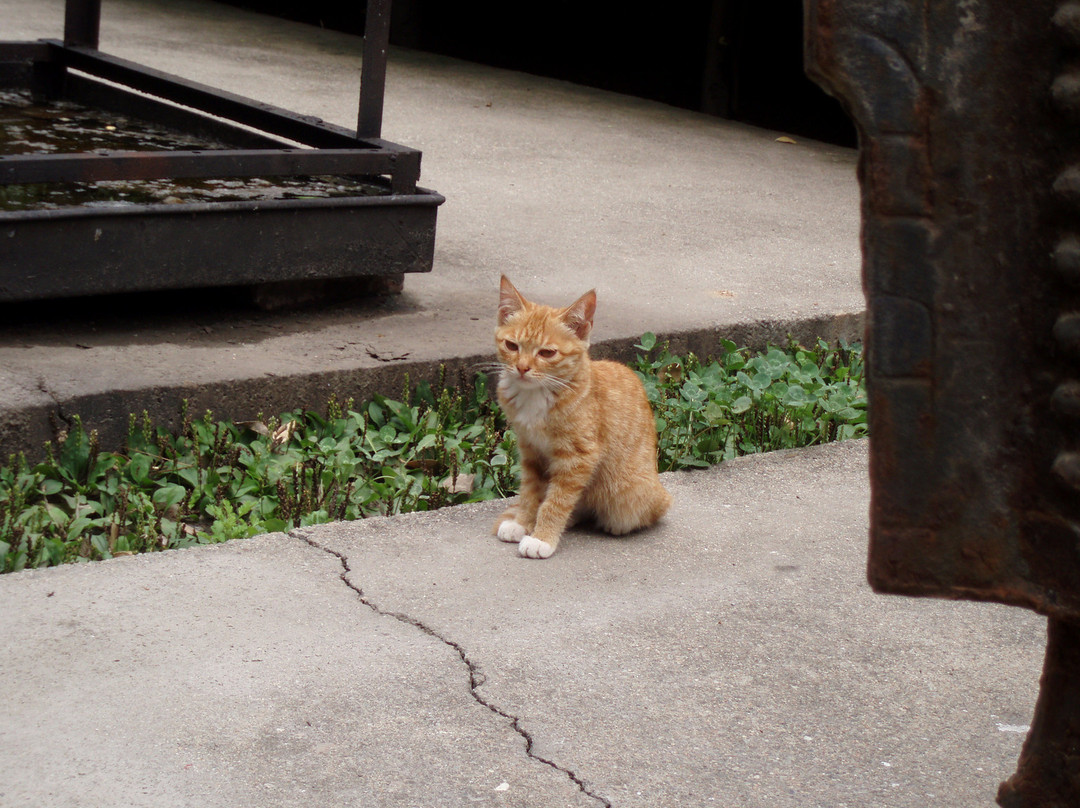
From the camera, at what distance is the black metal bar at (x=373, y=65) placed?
471cm

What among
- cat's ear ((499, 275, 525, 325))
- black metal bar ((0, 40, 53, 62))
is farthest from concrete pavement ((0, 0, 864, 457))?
black metal bar ((0, 40, 53, 62))

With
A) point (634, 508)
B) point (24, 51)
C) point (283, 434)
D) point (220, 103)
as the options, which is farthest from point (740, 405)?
point (24, 51)

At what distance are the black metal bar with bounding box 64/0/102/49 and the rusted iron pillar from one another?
6.16m

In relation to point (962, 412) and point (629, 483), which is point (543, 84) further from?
point (962, 412)

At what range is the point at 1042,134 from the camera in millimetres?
1155

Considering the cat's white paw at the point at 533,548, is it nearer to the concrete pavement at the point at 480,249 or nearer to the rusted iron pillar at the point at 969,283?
the concrete pavement at the point at 480,249

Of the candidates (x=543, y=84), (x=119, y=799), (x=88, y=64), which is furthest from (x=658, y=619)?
(x=543, y=84)

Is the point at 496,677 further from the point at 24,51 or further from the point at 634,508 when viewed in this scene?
the point at 24,51

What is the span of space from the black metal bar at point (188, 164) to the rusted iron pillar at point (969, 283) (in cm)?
341

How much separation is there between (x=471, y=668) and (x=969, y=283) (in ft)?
5.95

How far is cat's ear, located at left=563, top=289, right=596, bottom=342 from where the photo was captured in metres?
3.62

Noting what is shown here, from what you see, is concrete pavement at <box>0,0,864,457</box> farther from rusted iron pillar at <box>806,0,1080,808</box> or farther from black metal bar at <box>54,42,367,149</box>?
rusted iron pillar at <box>806,0,1080,808</box>

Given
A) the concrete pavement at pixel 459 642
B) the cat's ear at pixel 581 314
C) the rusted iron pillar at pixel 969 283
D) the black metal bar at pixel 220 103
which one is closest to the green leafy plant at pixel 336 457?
the concrete pavement at pixel 459 642

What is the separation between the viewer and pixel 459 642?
289cm
